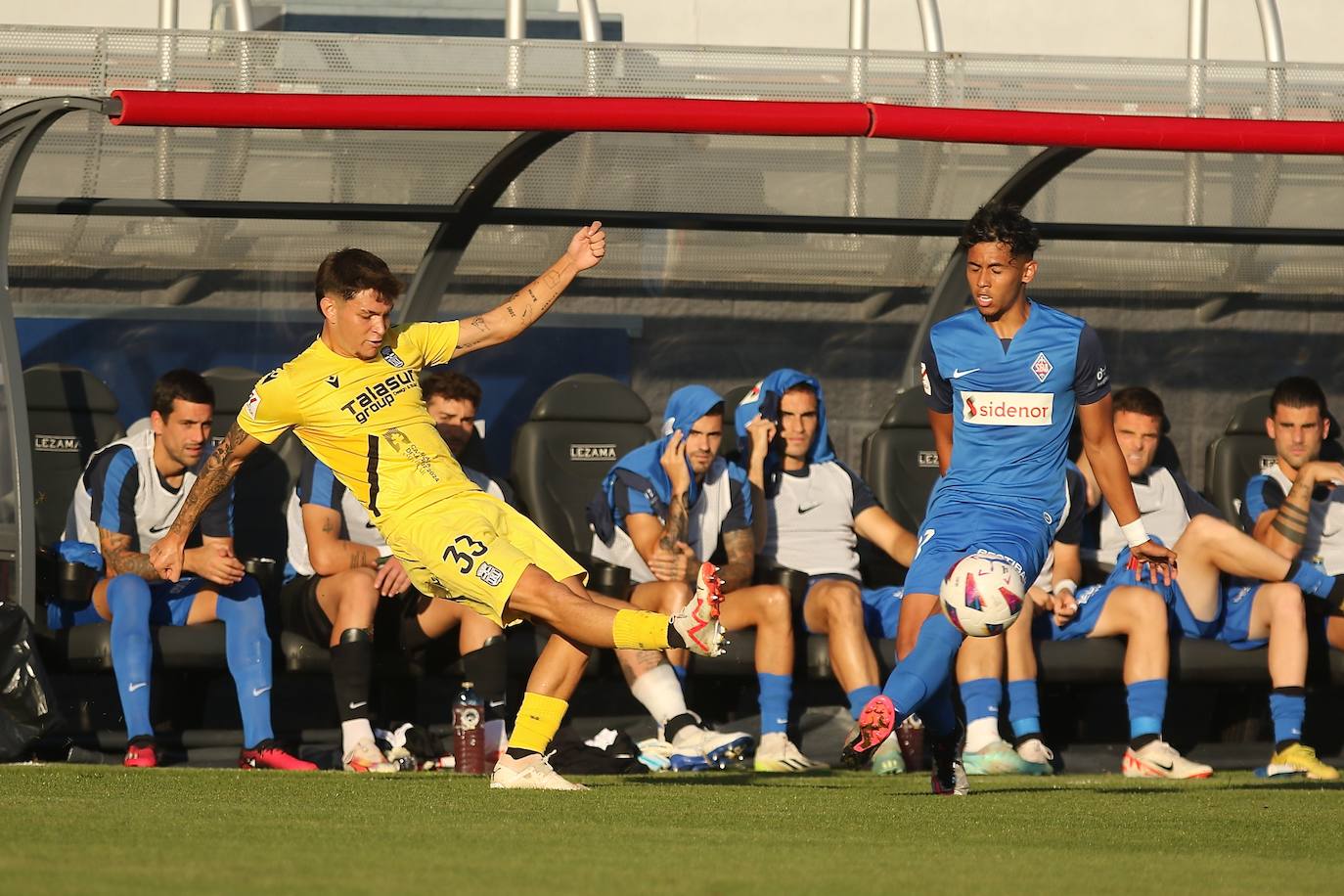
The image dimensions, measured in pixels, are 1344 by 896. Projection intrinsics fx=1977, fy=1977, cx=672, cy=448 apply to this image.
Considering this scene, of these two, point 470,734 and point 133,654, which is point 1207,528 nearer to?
point 470,734

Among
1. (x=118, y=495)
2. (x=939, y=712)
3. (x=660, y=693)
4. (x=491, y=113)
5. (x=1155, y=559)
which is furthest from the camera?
(x=118, y=495)

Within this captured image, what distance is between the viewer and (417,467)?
19.5ft

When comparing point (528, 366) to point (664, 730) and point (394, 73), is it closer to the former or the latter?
point (394, 73)

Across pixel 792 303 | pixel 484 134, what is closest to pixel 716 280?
pixel 792 303

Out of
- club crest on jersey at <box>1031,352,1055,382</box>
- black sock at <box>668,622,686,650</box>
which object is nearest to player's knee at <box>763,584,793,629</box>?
club crest on jersey at <box>1031,352,1055,382</box>

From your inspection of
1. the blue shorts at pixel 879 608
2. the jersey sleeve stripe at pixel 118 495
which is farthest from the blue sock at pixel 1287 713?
the jersey sleeve stripe at pixel 118 495

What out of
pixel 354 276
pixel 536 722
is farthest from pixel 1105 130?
pixel 536 722

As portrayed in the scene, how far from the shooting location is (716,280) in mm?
9094

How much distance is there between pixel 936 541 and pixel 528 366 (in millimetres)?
3505

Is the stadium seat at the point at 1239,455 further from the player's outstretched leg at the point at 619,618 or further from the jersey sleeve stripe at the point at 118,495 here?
the jersey sleeve stripe at the point at 118,495

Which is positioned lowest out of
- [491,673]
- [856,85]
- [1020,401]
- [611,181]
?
[491,673]

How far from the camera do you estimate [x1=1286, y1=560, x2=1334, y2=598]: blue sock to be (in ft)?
26.2

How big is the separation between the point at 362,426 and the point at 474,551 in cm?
58

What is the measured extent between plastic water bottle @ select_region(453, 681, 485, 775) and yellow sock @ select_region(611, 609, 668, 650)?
5.96 feet
